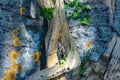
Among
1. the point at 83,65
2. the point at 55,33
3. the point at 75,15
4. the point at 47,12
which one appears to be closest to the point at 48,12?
the point at 47,12

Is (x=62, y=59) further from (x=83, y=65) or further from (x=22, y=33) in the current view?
(x=22, y=33)

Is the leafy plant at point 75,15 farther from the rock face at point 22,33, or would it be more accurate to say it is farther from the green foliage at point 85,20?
the rock face at point 22,33

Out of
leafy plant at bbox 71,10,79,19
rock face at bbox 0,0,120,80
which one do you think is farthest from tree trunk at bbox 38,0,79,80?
leafy plant at bbox 71,10,79,19

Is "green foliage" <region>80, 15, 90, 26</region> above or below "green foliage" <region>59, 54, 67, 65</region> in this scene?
above

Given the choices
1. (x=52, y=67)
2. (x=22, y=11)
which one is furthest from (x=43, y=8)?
(x=52, y=67)

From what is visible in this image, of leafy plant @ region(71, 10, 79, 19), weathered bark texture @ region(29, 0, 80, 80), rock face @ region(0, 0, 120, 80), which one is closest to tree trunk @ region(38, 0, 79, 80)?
weathered bark texture @ region(29, 0, 80, 80)

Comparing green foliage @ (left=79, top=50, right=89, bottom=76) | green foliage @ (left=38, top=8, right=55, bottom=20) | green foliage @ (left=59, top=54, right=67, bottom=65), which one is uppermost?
green foliage @ (left=38, top=8, right=55, bottom=20)

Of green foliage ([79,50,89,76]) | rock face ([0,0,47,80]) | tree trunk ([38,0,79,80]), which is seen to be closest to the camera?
rock face ([0,0,47,80])

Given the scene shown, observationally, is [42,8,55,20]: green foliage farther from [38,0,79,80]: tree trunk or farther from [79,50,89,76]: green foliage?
[79,50,89,76]: green foliage

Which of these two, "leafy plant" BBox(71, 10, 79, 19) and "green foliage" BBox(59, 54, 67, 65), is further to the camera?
"leafy plant" BBox(71, 10, 79, 19)

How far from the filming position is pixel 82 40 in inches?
101

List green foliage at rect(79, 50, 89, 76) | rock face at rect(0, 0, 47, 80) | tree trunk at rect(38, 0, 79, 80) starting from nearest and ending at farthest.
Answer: rock face at rect(0, 0, 47, 80) < tree trunk at rect(38, 0, 79, 80) < green foliage at rect(79, 50, 89, 76)

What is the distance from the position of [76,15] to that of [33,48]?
543 mm

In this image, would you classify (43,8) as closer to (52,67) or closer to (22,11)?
(22,11)
